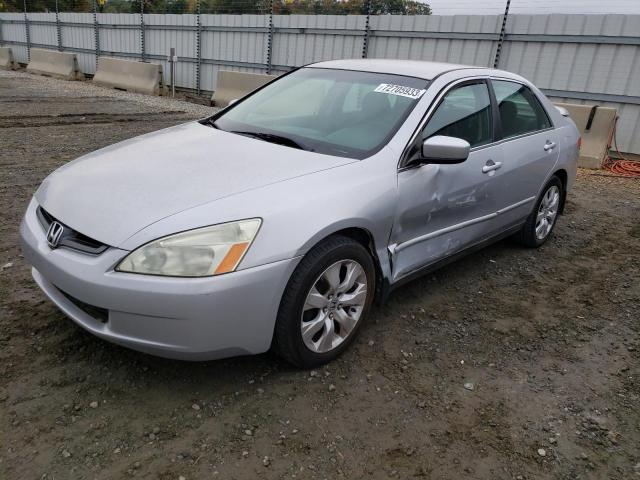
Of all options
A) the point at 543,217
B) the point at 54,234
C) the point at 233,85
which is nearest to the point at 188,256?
the point at 54,234

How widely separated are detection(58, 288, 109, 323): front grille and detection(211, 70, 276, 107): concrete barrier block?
10203mm

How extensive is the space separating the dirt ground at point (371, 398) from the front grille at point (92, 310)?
39 cm

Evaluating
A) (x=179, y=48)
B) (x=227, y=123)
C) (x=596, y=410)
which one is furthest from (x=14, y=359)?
(x=179, y=48)

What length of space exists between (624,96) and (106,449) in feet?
31.2

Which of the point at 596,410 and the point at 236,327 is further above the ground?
the point at 236,327

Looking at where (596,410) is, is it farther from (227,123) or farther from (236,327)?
(227,123)

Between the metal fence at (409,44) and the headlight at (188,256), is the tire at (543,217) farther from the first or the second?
the metal fence at (409,44)

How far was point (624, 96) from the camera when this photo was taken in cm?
884

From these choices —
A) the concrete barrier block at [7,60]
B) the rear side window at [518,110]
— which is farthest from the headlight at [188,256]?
the concrete barrier block at [7,60]

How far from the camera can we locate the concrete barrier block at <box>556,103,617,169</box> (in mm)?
8328

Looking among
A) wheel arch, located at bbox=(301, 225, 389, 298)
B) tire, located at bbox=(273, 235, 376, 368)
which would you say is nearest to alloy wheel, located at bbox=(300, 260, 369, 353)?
tire, located at bbox=(273, 235, 376, 368)

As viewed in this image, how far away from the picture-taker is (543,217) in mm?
4918

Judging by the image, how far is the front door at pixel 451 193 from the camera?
3154 millimetres

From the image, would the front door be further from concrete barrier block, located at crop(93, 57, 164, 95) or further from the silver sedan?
concrete barrier block, located at crop(93, 57, 164, 95)
